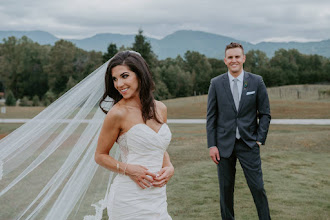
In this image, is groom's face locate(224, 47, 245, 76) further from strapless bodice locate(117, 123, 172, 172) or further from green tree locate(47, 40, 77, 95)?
green tree locate(47, 40, 77, 95)

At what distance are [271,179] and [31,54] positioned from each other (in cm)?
6284

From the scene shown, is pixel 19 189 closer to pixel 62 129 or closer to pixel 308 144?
pixel 62 129

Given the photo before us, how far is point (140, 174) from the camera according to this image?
8.11 feet

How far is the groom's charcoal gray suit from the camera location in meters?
3.75

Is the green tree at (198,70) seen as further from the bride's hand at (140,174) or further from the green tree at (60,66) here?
the bride's hand at (140,174)

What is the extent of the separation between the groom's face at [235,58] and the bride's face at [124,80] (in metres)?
1.61

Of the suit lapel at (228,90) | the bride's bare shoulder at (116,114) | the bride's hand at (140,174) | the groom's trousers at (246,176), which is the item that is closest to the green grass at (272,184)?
the groom's trousers at (246,176)

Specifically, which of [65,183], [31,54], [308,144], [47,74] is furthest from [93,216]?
[31,54]

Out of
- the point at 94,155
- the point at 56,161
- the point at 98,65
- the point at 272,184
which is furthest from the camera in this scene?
the point at 98,65

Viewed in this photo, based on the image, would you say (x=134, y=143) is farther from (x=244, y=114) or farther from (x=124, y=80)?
(x=244, y=114)

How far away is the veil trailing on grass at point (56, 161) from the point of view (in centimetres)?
322

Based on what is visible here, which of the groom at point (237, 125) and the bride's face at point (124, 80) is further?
the groom at point (237, 125)

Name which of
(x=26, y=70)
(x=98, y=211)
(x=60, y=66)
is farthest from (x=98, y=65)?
(x=98, y=211)

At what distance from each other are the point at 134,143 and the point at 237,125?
1691 millimetres
